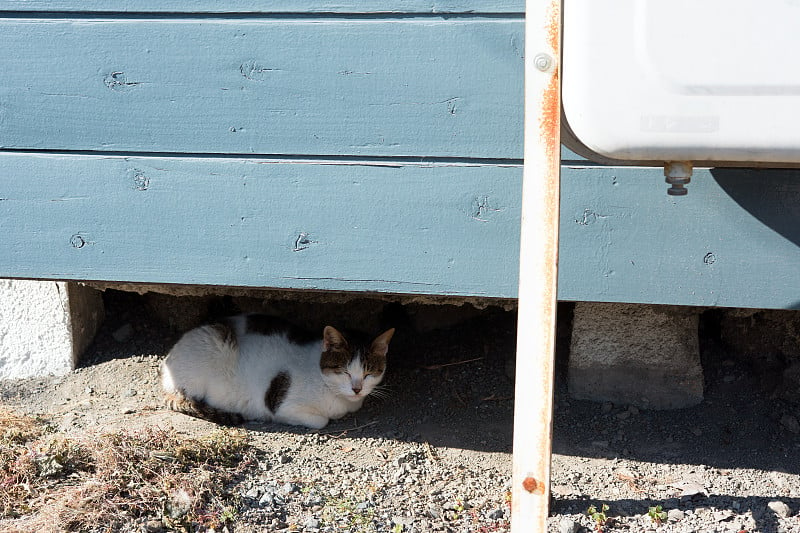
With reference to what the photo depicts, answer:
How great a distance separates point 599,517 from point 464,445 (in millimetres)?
720

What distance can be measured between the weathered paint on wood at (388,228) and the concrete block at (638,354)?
46 centimetres

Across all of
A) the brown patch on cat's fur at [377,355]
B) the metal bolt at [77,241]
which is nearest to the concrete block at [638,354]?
the brown patch on cat's fur at [377,355]

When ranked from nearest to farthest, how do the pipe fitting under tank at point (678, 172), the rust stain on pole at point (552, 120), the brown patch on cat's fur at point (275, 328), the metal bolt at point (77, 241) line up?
the rust stain on pole at point (552, 120) < the pipe fitting under tank at point (678, 172) < the metal bolt at point (77, 241) < the brown patch on cat's fur at point (275, 328)

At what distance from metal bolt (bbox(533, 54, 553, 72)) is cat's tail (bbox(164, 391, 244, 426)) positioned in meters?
1.92

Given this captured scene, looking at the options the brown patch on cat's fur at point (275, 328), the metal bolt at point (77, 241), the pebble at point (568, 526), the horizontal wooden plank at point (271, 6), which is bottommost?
the pebble at point (568, 526)

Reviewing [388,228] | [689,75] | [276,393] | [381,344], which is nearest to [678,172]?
[689,75]

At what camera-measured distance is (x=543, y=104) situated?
149 centimetres

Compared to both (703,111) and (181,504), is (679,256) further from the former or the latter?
(181,504)

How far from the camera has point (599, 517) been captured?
2016 millimetres

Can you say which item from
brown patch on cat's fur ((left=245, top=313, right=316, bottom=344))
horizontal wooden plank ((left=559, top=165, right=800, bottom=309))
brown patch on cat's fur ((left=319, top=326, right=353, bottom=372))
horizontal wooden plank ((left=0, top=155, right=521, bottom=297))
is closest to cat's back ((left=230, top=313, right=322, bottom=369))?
brown patch on cat's fur ((left=245, top=313, right=316, bottom=344))

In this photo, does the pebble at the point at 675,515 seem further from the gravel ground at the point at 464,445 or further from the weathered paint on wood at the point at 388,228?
the weathered paint on wood at the point at 388,228

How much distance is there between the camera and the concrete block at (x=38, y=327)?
298 cm

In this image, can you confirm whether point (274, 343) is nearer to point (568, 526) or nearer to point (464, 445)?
point (464, 445)

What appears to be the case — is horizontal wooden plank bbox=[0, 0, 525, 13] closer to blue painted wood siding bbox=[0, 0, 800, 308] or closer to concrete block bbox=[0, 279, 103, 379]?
blue painted wood siding bbox=[0, 0, 800, 308]
